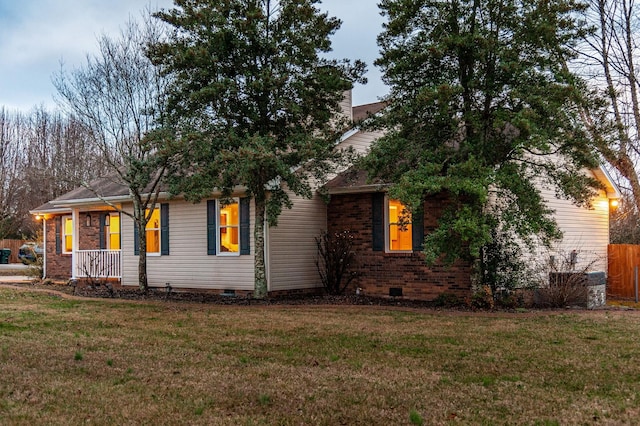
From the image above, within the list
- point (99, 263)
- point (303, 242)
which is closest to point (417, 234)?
point (303, 242)

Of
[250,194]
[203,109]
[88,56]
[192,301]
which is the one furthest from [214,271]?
[88,56]

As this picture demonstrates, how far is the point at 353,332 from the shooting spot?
9.91 meters

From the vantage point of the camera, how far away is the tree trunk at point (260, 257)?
1499 cm

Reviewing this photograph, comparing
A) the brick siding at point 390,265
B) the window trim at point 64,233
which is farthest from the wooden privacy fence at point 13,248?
the brick siding at point 390,265

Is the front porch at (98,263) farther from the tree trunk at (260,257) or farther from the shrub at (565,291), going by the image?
the shrub at (565,291)

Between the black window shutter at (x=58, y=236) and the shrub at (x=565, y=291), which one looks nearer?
the shrub at (x=565, y=291)

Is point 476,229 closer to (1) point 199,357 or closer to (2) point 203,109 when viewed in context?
(1) point 199,357

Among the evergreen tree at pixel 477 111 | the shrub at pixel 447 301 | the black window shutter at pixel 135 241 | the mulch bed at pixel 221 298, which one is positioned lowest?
the mulch bed at pixel 221 298

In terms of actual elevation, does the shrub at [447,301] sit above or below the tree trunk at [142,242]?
below

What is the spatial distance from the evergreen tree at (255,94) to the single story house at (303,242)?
1.18m

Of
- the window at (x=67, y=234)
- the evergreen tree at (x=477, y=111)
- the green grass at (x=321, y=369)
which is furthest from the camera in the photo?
the window at (x=67, y=234)

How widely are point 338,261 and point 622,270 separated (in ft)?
29.9

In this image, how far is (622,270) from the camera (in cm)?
1888

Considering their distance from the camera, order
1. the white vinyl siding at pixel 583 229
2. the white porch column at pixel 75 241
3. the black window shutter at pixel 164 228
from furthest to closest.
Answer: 1. the white porch column at pixel 75 241
2. the black window shutter at pixel 164 228
3. the white vinyl siding at pixel 583 229
